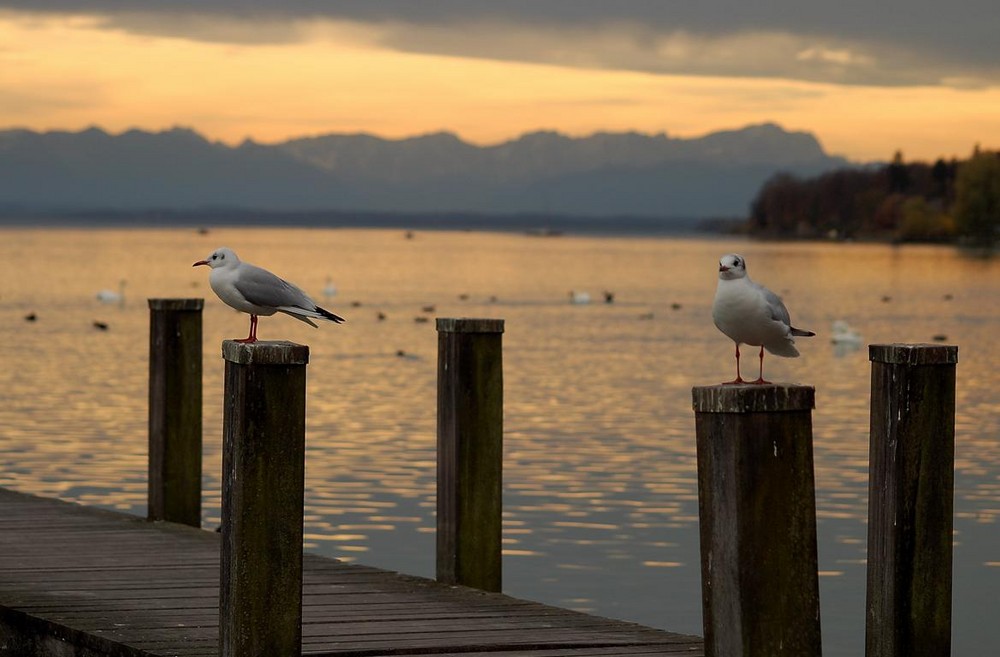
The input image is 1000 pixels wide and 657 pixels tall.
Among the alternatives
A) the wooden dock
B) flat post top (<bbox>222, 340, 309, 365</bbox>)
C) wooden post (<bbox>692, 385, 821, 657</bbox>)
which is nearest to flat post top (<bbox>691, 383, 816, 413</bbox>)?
wooden post (<bbox>692, 385, 821, 657</bbox>)

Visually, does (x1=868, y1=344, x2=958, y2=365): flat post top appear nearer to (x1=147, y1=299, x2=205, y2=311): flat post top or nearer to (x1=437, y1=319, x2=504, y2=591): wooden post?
(x1=437, y1=319, x2=504, y2=591): wooden post

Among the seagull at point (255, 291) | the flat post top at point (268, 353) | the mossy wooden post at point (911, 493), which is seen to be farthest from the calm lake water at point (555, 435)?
the flat post top at point (268, 353)

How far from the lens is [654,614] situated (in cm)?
1650

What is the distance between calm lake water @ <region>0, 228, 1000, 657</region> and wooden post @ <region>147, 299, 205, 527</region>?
457 cm

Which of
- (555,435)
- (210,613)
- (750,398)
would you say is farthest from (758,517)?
(555,435)

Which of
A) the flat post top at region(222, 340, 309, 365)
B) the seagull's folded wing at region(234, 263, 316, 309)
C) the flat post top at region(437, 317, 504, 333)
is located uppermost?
the seagull's folded wing at region(234, 263, 316, 309)

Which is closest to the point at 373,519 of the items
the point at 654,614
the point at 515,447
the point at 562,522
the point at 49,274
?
the point at 562,522

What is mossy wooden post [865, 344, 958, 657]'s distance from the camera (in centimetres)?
877

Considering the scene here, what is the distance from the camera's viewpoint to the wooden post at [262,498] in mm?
7914

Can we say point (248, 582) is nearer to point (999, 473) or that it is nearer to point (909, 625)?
point (909, 625)

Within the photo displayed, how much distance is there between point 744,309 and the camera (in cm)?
824

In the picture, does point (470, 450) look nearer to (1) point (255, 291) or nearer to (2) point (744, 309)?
(1) point (255, 291)

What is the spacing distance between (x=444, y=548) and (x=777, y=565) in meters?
4.79

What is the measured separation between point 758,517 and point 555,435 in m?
22.5
